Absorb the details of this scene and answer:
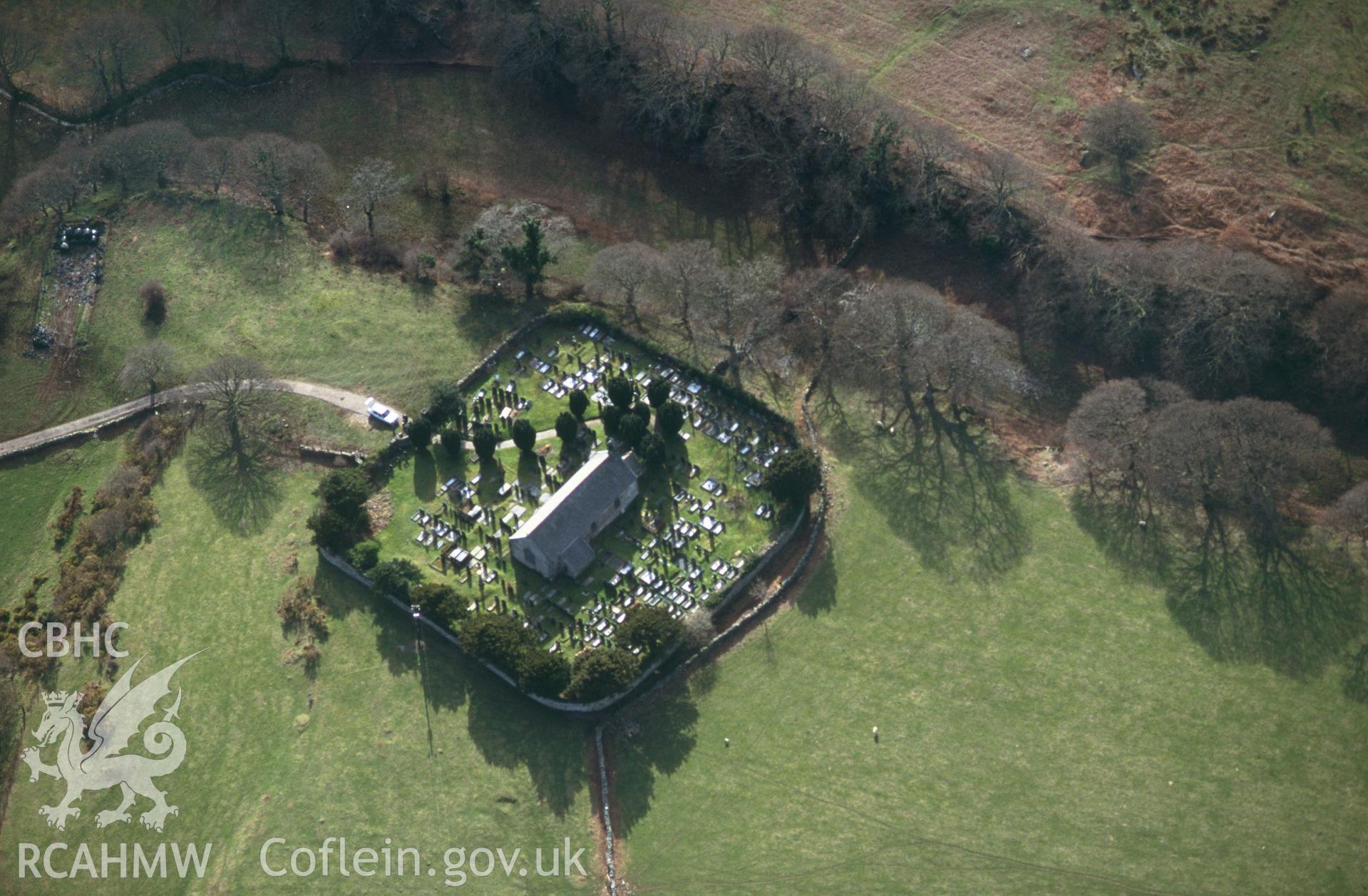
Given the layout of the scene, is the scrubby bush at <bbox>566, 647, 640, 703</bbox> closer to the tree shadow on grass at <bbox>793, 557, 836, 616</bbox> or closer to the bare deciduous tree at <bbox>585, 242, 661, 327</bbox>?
the tree shadow on grass at <bbox>793, 557, 836, 616</bbox>

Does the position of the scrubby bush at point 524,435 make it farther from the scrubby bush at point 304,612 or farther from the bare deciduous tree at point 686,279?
the scrubby bush at point 304,612

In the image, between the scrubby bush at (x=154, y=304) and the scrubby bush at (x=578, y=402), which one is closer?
the scrubby bush at (x=578, y=402)

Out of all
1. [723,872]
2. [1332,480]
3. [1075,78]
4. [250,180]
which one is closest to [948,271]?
[1075,78]

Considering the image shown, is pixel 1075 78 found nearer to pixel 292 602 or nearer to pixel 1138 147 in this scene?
pixel 1138 147

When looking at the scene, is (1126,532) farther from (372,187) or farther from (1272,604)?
(372,187)

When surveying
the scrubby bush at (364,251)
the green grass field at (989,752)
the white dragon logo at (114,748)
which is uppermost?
the scrubby bush at (364,251)

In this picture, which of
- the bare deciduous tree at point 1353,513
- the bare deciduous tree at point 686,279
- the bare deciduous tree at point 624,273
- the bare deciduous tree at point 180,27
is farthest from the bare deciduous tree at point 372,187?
the bare deciduous tree at point 1353,513

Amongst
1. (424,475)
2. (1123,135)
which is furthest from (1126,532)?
(424,475)
